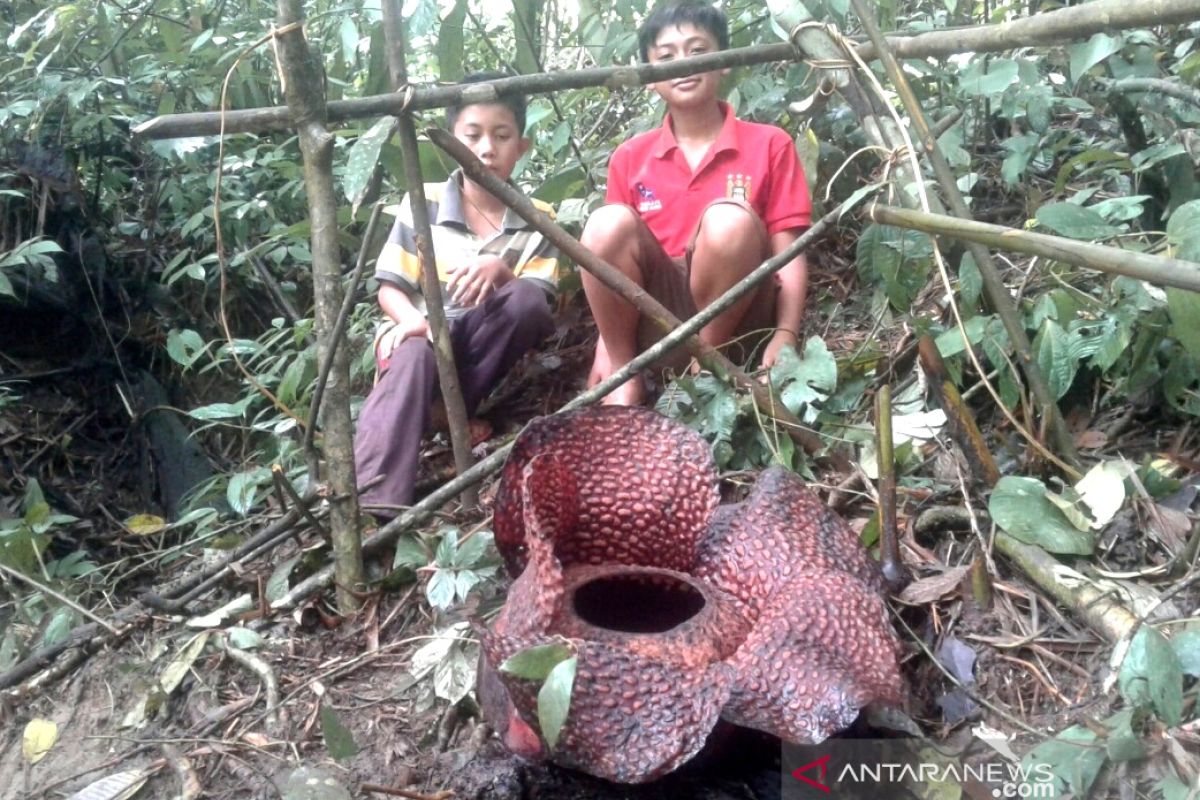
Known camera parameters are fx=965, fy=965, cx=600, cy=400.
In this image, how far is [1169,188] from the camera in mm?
2379

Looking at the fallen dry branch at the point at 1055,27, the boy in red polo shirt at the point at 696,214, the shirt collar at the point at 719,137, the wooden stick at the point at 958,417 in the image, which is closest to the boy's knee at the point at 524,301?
the boy in red polo shirt at the point at 696,214

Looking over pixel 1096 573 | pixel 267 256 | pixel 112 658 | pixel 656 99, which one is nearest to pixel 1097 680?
pixel 1096 573

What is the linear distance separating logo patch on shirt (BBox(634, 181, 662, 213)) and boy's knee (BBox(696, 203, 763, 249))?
1.49 ft

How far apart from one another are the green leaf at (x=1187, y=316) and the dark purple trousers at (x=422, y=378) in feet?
5.54

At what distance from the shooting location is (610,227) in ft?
8.65

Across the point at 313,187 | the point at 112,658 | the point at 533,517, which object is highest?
the point at 313,187

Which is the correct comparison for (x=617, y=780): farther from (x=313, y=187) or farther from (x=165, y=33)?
(x=165, y=33)

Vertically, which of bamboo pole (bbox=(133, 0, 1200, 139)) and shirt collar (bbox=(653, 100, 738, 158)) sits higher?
bamboo pole (bbox=(133, 0, 1200, 139))

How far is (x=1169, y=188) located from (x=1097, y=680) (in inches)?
55.2

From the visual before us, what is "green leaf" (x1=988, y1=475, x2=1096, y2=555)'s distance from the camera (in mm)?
1724

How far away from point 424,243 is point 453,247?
3.08ft

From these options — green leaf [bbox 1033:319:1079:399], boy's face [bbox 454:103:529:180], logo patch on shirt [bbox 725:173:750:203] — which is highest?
boy's face [bbox 454:103:529:180]

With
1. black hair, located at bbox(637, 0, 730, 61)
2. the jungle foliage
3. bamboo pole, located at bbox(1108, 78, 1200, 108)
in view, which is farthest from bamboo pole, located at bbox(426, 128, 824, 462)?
bamboo pole, located at bbox(1108, 78, 1200, 108)

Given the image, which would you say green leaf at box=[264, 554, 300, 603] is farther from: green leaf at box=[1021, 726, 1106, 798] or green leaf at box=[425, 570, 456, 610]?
green leaf at box=[1021, 726, 1106, 798]
